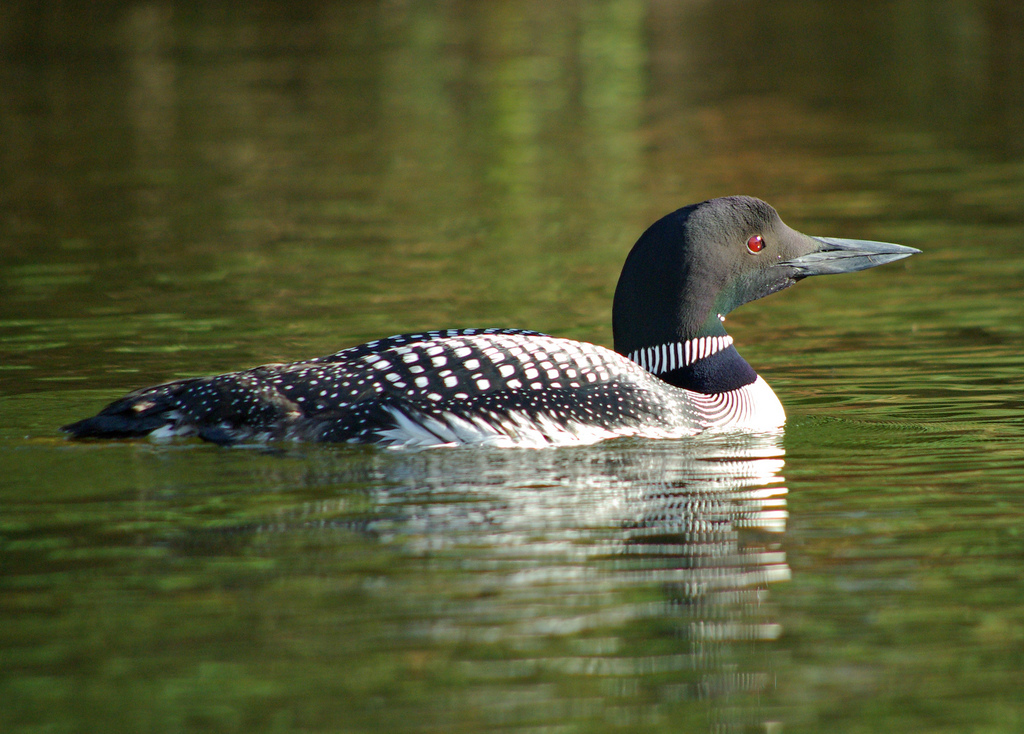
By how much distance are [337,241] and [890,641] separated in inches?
305

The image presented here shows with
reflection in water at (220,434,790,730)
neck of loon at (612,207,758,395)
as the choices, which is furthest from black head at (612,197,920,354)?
reflection in water at (220,434,790,730)

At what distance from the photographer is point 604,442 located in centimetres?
552

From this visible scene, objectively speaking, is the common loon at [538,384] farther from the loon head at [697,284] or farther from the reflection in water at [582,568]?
the reflection in water at [582,568]

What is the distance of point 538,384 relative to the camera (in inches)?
212

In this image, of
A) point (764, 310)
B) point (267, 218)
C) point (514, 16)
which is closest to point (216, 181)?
point (267, 218)

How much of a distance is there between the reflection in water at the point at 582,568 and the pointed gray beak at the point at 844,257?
87 centimetres

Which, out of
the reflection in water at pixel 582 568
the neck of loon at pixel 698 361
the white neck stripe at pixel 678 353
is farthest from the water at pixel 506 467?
the white neck stripe at pixel 678 353

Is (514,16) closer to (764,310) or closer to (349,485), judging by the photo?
(764,310)

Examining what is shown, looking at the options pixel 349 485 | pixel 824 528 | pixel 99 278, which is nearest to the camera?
pixel 824 528

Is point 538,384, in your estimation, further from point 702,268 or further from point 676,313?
point 702,268

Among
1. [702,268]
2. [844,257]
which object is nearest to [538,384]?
[702,268]

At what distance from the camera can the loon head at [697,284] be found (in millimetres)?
5875

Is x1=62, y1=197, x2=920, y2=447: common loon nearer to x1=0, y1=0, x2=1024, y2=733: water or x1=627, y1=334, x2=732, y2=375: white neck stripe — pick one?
x1=627, y1=334, x2=732, y2=375: white neck stripe

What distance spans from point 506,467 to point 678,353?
111cm
